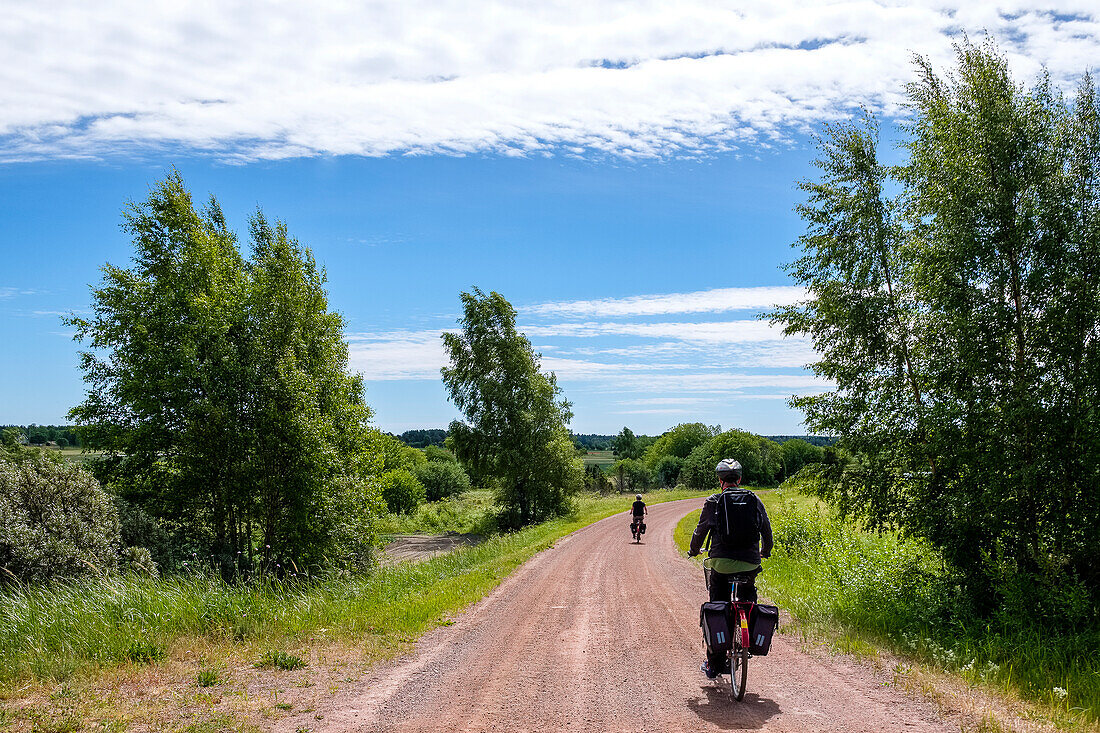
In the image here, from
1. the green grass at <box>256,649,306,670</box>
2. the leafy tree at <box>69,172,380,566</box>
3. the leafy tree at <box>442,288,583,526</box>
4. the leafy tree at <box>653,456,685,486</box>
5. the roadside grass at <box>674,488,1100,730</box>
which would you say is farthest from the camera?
the leafy tree at <box>653,456,685,486</box>

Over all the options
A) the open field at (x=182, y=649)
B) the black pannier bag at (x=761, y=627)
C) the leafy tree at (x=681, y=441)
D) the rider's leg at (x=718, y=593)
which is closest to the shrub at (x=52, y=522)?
the open field at (x=182, y=649)

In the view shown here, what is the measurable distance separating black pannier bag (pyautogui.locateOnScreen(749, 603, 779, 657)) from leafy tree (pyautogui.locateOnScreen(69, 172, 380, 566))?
16.8 m

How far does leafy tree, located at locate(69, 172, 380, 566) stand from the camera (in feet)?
63.7

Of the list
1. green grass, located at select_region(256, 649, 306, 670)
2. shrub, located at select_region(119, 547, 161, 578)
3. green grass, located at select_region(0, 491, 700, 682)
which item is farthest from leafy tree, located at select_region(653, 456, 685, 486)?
green grass, located at select_region(256, 649, 306, 670)

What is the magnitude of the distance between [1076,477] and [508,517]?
113 feet

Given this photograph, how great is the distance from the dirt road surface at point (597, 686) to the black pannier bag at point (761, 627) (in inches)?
18.6

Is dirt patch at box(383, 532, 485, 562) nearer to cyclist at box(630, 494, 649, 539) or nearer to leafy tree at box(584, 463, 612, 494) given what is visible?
cyclist at box(630, 494, 649, 539)

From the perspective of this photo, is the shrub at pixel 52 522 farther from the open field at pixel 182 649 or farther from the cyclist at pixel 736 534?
the cyclist at pixel 736 534

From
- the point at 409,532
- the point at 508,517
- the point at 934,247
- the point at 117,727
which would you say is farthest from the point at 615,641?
the point at 409,532

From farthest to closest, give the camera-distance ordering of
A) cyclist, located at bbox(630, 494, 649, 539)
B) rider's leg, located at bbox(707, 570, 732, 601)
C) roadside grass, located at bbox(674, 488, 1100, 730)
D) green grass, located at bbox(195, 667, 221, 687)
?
cyclist, located at bbox(630, 494, 649, 539) → green grass, located at bbox(195, 667, 221, 687) → rider's leg, located at bbox(707, 570, 732, 601) → roadside grass, located at bbox(674, 488, 1100, 730)

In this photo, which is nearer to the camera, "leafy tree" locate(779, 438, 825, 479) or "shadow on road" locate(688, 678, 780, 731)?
"shadow on road" locate(688, 678, 780, 731)

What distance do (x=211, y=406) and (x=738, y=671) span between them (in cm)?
1772

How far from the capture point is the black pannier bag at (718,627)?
5727 millimetres

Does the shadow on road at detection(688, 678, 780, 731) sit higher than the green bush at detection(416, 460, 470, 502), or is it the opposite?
the shadow on road at detection(688, 678, 780, 731)
